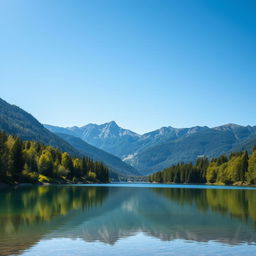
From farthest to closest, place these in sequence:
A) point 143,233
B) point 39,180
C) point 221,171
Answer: point 221,171 < point 39,180 < point 143,233

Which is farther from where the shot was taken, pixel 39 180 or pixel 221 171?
pixel 221 171

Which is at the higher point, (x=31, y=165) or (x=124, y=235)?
(x=31, y=165)

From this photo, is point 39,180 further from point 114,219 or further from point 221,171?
point 114,219

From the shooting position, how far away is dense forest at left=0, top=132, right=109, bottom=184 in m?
118

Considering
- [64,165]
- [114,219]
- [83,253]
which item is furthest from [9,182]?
[83,253]

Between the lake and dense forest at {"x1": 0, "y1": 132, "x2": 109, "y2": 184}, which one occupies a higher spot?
dense forest at {"x1": 0, "y1": 132, "x2": 109, "y2": 184}

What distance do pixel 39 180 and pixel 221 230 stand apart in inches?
5040

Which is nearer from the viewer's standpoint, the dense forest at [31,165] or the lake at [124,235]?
the lake at [124,235]

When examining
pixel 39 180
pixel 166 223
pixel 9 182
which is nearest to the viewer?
pixel 166 223

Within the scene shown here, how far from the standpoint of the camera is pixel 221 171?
7741 inches

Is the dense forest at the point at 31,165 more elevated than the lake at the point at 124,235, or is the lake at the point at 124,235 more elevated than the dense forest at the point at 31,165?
the dense forest at the point at 31,165

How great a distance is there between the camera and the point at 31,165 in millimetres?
149625

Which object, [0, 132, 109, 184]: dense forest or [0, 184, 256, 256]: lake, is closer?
[0, 184, 256, 256]: lake

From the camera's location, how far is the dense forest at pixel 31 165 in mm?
118175
